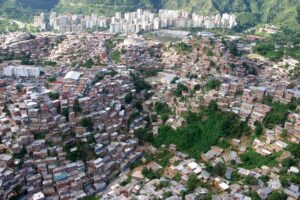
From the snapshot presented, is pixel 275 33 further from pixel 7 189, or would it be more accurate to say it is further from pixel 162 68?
pixel 7 189

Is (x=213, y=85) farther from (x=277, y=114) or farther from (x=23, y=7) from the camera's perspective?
(x=23, y=7)

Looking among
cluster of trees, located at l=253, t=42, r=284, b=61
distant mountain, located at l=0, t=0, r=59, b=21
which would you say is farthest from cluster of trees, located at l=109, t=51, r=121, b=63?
distant mountain, located at l=0, t=0, r=59, b=21

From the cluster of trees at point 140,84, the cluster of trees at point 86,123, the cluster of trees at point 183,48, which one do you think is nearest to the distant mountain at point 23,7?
the cluster of trees at point 183,48

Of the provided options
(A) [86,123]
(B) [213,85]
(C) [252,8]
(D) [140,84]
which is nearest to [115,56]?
(D) [140,84]

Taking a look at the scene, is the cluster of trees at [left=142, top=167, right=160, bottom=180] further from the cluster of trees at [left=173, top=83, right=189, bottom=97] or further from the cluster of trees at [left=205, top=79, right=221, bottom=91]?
the cluster of trees at [left=205, top=79, right=221, bottom=91]

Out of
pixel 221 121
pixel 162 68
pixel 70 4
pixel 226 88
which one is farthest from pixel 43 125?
pixel 70 4

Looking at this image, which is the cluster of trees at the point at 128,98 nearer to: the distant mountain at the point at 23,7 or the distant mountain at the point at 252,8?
the distant mountain at the point at 252,8
